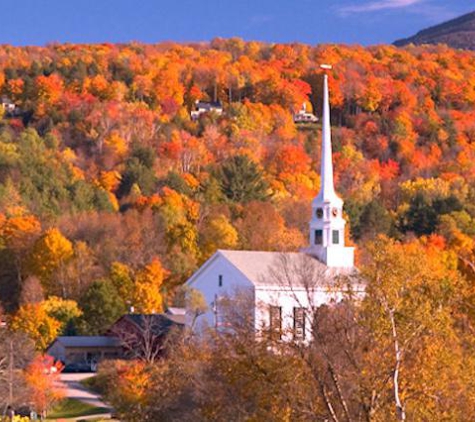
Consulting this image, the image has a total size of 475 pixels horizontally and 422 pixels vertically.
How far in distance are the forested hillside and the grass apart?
625 inches

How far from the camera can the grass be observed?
55.2 metres

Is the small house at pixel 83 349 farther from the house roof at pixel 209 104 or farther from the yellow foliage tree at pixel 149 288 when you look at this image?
the house roof at pixel 209 104

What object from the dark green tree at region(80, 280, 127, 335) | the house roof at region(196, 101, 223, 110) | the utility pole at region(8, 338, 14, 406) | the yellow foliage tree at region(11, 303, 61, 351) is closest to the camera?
the utility pole at region(8, 338, 14, 406)

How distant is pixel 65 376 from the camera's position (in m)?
65.2

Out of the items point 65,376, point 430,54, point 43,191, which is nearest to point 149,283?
point 65,376

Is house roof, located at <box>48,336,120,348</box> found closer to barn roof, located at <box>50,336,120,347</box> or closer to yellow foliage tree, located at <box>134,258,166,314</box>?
barn roof, located at <box>50,336,120,347</box>

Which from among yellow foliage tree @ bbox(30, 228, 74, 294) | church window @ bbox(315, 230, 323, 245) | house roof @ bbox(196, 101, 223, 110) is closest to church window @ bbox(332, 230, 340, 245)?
church window @ bbox(315, 230, 323, 245)

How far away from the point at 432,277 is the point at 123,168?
315 ft

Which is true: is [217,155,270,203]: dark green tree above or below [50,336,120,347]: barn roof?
above

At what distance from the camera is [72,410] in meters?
56.3

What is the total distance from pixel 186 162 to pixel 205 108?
3148cm

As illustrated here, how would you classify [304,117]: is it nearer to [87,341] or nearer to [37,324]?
[37,324]

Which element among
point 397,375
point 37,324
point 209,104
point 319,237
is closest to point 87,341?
point 37,324

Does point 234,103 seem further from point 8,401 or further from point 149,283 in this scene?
point 8,401
